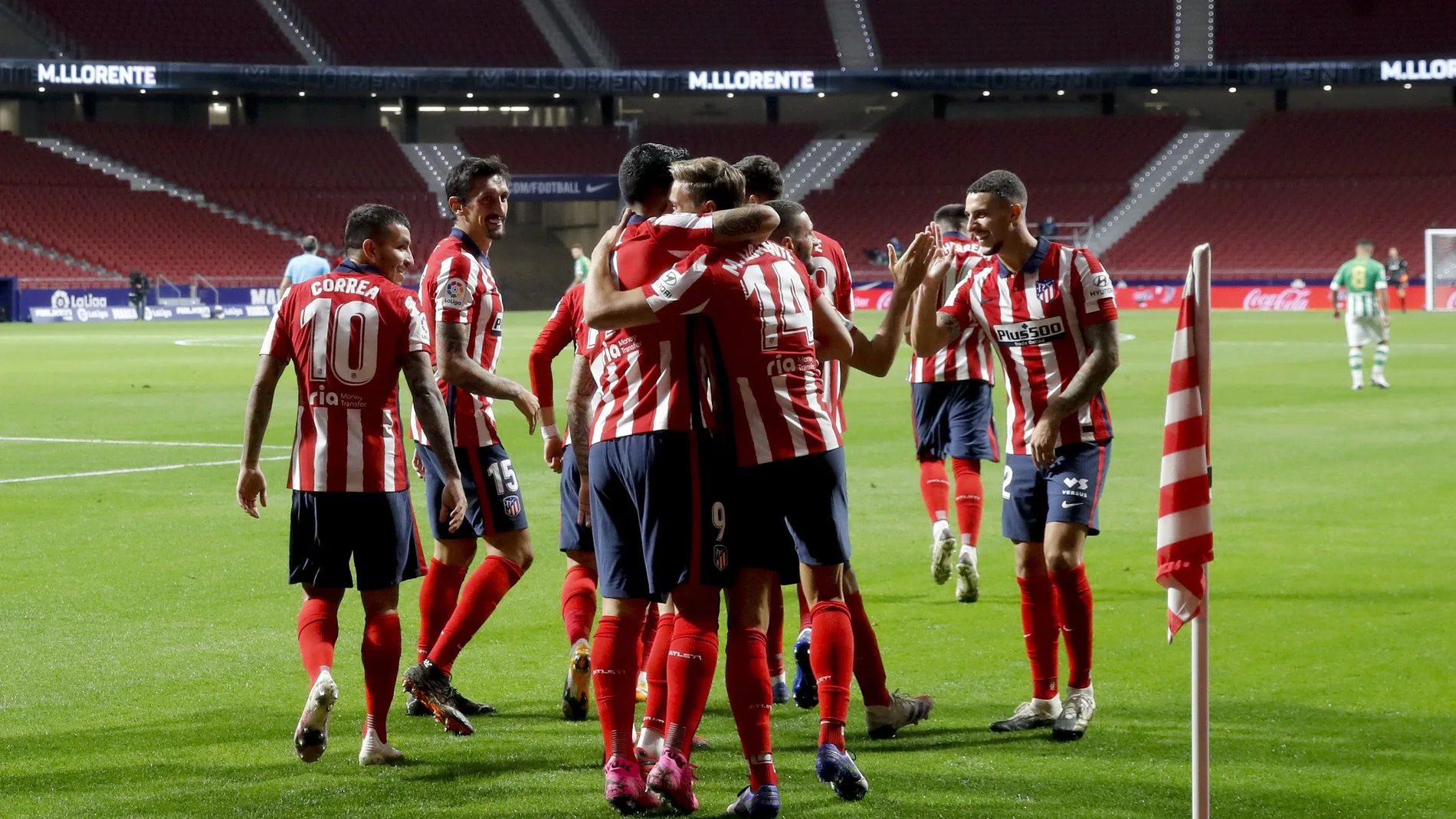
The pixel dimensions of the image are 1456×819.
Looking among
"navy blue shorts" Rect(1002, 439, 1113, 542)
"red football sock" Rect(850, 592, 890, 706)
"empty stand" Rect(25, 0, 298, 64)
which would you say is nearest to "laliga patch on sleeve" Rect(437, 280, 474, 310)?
"red football sock" Rect(850, 592, 890, 706)

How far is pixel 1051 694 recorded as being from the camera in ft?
19.8

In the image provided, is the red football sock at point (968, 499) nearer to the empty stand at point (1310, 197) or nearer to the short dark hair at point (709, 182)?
the short dark hair at point (709, 182)

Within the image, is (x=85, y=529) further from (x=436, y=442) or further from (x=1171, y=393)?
(x=1171, y=393)

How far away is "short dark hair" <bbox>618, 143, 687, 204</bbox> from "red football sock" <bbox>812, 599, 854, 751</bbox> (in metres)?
1.42

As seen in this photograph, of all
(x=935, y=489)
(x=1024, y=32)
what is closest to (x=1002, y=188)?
(x=935, y=489)

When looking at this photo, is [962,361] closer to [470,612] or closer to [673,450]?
[470,612]

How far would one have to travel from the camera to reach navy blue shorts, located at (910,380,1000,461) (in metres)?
9.41

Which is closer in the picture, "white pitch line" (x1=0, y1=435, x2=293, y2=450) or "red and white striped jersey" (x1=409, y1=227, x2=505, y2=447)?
"red and white striped jersey" (x1=409, y1=227, x2=505, y2=447)

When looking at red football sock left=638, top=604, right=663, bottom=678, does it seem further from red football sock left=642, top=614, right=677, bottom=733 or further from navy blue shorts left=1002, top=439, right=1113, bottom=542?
navy blue shorts left=1002, top=439, right=1113, bottom=542

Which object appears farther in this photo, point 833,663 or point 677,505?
point 833,663

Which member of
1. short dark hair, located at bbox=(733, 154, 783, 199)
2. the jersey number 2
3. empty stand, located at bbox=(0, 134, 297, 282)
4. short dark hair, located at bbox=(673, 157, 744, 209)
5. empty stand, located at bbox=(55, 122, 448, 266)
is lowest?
the jersey number 2

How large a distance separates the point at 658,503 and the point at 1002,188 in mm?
2042

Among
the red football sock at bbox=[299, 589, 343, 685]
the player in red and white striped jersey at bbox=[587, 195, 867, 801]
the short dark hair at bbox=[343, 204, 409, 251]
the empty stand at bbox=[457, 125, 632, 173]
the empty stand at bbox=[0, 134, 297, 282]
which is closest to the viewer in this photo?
Answer: the player in red and white striped jersey at bbox=[587, 195, 867, 801]

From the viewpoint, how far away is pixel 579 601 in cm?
621
